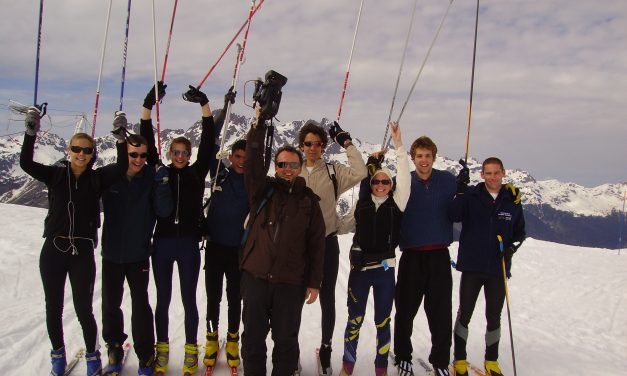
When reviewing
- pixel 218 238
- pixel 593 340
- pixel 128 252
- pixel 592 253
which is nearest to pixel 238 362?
pixel 218 238

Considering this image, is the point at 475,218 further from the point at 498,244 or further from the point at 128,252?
the point at 128,252

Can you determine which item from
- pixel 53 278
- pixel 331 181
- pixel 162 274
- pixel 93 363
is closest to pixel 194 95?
A: pixel 331 181

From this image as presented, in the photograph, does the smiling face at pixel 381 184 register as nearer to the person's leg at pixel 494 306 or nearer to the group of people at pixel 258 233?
the group of people at pixel 258 233

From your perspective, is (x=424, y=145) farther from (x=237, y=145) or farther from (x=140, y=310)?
(x=140, y=310)

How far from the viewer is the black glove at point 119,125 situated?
16.8 ft

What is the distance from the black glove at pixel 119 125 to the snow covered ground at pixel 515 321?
2.91 m

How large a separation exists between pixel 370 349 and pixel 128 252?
3.94 meters

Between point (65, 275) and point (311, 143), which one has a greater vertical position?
point (311, 143)

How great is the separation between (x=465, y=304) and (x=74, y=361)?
5.11m

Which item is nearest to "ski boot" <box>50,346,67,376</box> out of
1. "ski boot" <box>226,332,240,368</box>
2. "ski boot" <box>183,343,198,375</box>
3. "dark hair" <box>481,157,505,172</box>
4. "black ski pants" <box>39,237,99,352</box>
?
"black ski pants" <box>39,237,99,352</box>

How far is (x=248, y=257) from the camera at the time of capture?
4477mm

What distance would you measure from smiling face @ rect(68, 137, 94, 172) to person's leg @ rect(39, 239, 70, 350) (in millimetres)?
902

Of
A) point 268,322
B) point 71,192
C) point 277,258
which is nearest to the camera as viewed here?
point 277,258

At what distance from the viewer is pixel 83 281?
4965mm
